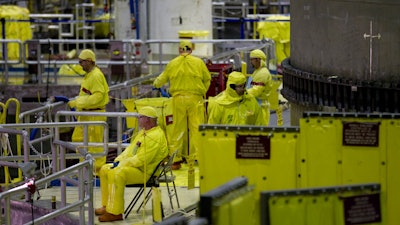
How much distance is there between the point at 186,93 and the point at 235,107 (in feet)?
6.93

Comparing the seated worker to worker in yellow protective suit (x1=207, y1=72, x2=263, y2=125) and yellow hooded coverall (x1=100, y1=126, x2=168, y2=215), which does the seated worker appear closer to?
yellow hooded coverall (x1=100, y1=126, x2=168, y2=215)

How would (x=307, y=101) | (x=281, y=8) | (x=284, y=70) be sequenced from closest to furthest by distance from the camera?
(x=307, y=101)
(x=284, y=70)
(x=281, y=8)

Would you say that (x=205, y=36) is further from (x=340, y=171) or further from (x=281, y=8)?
(x=340, y=171)

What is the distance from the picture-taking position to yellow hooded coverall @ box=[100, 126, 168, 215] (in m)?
14.3

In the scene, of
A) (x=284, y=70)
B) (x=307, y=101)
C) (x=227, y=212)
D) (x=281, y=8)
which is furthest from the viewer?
(x=281, y=8)

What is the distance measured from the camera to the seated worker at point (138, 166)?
562 inches

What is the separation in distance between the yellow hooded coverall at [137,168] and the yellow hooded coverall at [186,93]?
330 cm

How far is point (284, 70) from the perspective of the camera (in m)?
15.9

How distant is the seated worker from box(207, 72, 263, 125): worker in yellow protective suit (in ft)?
4.56

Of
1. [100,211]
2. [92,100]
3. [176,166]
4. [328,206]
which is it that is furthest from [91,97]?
[328,206]

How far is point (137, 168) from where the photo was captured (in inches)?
567

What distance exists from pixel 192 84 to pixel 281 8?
813 inches

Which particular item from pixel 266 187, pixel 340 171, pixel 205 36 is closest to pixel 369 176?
pixel 340 171

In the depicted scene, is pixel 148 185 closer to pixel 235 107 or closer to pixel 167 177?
pixel 167 177
